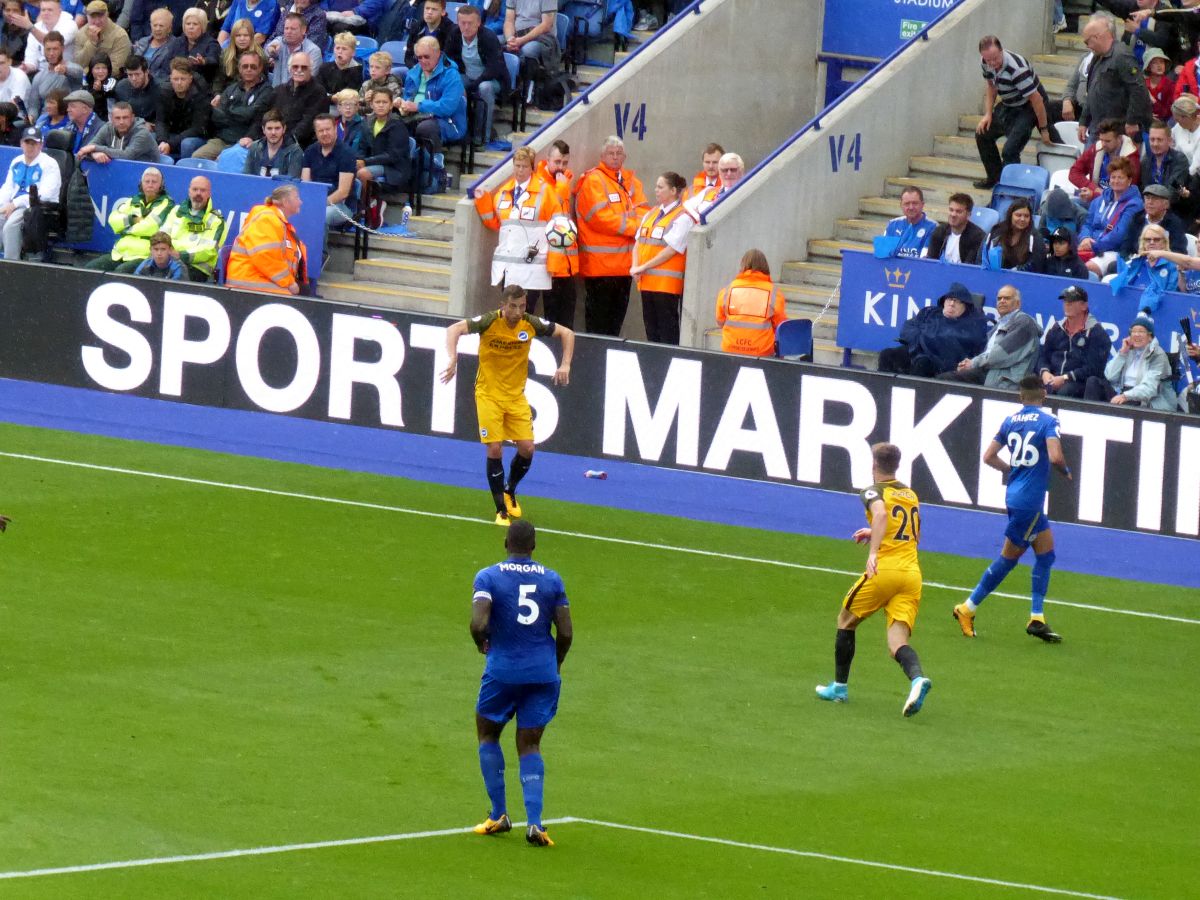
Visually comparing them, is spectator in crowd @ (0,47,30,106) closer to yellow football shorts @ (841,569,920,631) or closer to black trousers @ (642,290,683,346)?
black trousers @ (642,290,683,346)

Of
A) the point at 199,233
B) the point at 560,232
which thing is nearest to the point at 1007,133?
the point at 560,232

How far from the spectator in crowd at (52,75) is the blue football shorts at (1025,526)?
51.7 ft

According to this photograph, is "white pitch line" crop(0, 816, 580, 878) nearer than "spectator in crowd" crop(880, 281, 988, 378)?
Yes

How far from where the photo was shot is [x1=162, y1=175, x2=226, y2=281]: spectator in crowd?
23.8m

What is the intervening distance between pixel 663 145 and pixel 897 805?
15328mm

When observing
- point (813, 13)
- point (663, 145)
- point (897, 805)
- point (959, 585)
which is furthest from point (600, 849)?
point (813, 13)

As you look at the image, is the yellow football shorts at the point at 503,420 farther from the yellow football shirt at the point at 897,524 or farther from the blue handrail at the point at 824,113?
the blue handrail at the point at 824,113

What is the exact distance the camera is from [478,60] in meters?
25.9

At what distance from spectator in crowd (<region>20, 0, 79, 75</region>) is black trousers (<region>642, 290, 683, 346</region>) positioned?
915 cm

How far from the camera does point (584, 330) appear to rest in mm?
24328

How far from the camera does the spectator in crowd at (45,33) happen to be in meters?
27.8

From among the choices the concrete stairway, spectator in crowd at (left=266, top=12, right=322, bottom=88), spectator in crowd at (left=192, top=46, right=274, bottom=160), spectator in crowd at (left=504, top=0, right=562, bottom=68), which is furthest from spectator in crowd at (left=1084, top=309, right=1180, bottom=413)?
spectator in crowd at (left=192, top=46, right=274, bottom=160)

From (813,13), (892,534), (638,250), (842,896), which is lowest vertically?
(842,896)

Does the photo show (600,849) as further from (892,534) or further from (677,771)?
(892,534)
